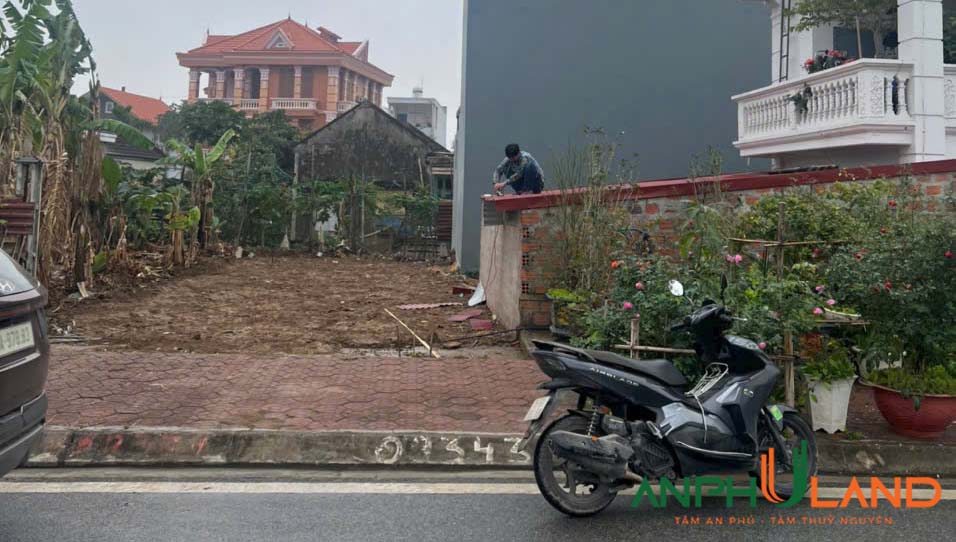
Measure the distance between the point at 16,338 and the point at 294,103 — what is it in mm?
45238

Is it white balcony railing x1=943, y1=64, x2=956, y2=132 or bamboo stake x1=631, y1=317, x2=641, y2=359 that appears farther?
white balcony railing x1=943, y1=64, x2=956, y2=132

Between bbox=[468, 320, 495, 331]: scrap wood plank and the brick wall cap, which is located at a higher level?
the brick wall cap

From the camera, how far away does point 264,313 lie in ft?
33.7

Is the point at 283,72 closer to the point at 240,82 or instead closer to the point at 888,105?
the point at 240,82

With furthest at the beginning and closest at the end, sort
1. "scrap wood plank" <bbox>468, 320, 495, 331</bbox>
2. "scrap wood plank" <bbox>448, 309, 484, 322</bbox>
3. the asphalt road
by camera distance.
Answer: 1. "scrap wood plank" <bbox>448, 309, 484, 322</bbox>
2. "scrap wood plank" <bbox>468, 320, 495, 331</bbox>
3. the asphalt road

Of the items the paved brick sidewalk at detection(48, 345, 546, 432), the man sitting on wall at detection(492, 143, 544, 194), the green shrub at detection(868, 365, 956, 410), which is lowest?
the paved brick sidewalk at detection(48, 345, 546, 432)

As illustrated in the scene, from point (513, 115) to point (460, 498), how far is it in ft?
39.8

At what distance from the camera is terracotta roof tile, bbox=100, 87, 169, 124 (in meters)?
50.8

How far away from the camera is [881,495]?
13.1ft

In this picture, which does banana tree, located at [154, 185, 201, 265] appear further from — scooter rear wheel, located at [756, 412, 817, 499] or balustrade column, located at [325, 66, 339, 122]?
Answer: balustrade column, located at [325, 66, 339, 122]

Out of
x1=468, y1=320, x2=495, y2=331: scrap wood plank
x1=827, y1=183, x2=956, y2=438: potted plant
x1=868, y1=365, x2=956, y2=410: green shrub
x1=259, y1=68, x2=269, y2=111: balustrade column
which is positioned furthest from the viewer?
x1=259, y1=68, x2=269, y2=111: balustrade column

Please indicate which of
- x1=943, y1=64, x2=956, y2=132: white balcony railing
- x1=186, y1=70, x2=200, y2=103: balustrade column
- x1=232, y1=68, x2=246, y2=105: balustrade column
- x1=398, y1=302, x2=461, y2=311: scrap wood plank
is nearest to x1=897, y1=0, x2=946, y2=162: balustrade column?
x1=943, y1=64, x2=956, y2=132: white balcony railing

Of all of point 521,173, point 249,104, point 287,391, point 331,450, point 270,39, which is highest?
point 270,39

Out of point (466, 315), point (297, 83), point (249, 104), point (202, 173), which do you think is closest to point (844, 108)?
point (466, 315)
